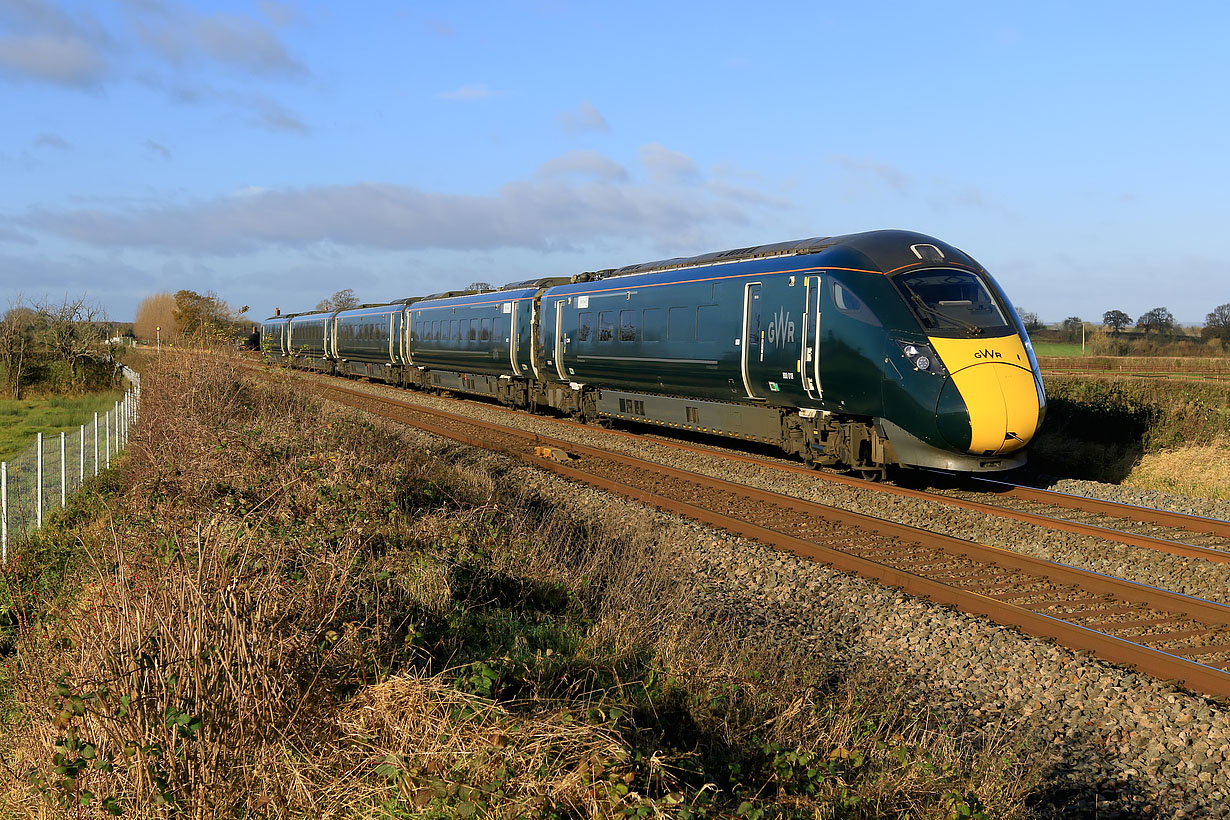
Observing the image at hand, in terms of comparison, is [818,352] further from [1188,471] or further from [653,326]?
[1188,471]

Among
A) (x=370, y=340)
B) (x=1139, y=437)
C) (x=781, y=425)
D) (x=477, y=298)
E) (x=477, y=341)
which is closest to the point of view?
(x=781, y=425)

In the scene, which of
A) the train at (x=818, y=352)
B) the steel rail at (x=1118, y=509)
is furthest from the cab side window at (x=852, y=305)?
the steel rail at (x=1118, y=509)

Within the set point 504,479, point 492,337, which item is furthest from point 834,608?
point 492,337

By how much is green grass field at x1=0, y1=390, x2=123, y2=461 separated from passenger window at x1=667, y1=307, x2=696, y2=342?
620 inches

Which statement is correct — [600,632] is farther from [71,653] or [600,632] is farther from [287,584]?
[71,653]

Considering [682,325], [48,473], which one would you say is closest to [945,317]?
[682,325]

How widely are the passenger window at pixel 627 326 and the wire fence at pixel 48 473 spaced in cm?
960

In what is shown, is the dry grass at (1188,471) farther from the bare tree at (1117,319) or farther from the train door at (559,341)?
the bare tree at (1117,319)

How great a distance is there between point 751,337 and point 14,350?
33.5 metres

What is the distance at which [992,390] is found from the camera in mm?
11734

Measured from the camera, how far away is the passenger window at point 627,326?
738 inches

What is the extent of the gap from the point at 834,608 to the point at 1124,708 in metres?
2.52

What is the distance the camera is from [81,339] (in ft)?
124

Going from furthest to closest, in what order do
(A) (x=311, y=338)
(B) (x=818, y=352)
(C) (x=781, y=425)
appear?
(A) (x=311, y=338) → (C) (x=781, y=425) → (B) (x=818, y=352)
